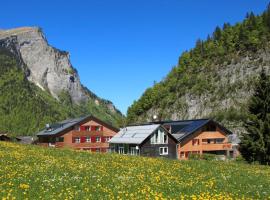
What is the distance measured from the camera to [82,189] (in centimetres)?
1814

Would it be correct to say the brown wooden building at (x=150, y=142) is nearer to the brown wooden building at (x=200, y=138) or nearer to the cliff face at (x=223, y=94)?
the brown wooden building at (x=200, y=138)

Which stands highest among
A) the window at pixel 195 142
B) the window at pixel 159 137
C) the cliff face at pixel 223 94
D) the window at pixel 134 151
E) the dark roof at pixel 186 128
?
the cliff face at pixel 223 94

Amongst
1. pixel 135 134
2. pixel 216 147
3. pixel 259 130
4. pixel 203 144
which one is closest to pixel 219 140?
pixel 216 147

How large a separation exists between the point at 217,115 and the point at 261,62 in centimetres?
2427

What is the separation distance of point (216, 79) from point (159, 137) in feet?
219

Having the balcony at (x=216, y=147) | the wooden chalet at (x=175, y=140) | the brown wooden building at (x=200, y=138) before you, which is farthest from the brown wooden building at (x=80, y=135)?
the balcony at (x=216, y=147)

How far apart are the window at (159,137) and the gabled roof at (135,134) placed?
128cm

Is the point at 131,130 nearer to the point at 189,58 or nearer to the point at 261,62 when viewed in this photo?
the point at 261,62

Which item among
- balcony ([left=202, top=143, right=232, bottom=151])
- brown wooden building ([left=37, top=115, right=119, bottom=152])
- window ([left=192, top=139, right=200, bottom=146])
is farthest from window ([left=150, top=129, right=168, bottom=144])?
brown wooden building ([left=37, top=115, right=119, bottom=152])

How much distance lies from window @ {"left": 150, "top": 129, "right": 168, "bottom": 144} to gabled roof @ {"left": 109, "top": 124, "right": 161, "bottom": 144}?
128 centimetres

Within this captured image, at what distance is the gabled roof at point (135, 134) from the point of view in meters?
74.5

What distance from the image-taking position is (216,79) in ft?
449

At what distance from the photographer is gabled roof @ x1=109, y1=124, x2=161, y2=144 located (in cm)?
7450

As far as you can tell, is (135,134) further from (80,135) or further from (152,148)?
(80,135)
